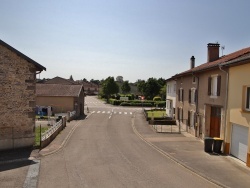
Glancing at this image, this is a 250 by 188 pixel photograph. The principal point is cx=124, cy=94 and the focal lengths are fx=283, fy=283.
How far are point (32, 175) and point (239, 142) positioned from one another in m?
11.3

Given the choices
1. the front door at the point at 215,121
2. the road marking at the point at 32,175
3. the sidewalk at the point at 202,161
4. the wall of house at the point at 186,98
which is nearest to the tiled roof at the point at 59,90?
the wall of house at the point at 186,98

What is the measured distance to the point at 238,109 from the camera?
1605 centimetres

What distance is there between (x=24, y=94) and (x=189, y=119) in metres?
16.0

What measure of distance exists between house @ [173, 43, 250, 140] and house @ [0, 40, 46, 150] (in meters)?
12.0

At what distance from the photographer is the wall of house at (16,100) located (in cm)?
1714

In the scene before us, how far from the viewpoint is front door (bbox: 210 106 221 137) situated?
2087 centimetres

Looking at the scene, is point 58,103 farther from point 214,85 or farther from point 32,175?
point 32,175

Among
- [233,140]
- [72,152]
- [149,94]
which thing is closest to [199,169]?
[233,140]

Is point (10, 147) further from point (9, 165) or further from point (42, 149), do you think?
point (9, 165)

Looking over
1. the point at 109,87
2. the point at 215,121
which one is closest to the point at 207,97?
the point at 215,121

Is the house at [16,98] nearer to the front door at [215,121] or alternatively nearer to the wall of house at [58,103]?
the front door at [215,121]

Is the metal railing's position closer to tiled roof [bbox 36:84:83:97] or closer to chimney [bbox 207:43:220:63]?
chimney [bbox 207:43:220:63]

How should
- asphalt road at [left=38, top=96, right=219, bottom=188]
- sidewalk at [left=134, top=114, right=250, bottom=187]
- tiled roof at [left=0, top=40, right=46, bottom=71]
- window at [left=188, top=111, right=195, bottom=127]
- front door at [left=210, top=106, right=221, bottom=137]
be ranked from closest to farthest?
1. asphalt road at [left=38, top=96, right=219, bottom=188]
2. sidewalk at [left=134, top=114, right=250, bottom=187]
3. tiled roof at [left=0, top=40, right=46, bottom=71]
4. front door at [left=210, top=106, right=221, bottom=137]
5. window at [left=188, top=111, right=195, bottom=127]

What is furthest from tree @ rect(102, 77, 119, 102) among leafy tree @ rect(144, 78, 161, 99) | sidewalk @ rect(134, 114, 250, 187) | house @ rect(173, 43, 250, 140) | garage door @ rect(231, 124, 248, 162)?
garage door @ rect(231, 124, 248, 162)
